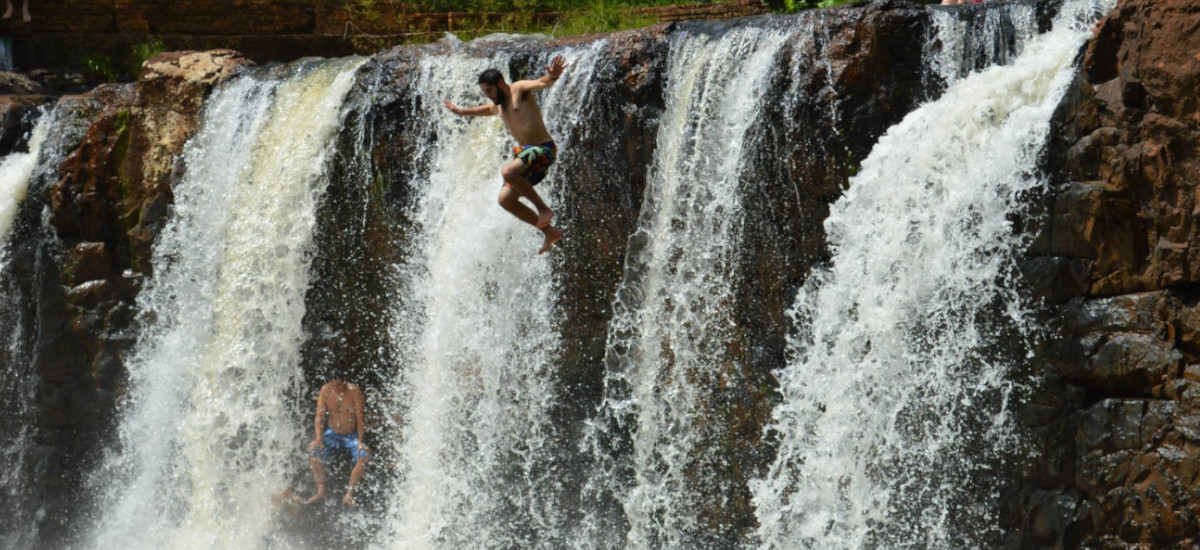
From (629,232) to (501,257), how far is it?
0.98 m

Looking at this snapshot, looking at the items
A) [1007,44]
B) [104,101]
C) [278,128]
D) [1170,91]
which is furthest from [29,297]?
[1170,91]

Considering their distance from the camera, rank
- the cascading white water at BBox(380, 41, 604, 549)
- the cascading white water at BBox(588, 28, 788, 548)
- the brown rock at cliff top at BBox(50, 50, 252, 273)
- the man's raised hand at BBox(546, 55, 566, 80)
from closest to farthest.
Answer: the man's raised hand at BBox(546, 55, 566, 80) → the cascading white water at BBox(588, 28, 788, 548) → the cascading white water at BBox(380, 41, 604, 549) → the brown rock at cliff top at BBox(50, 50, 252, 273)

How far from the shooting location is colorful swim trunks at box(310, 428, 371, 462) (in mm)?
9500

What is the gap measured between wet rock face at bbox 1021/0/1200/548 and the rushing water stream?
24 centimetres

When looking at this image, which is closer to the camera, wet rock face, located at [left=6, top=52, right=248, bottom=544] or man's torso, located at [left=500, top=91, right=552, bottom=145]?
man's torso, located at [left=500, top=91, right=552, bottom=145]

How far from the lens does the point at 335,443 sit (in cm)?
952

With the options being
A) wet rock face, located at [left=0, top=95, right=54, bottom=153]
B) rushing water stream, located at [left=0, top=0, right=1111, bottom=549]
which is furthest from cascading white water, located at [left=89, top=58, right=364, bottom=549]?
wet rock face, located at [left=0, top=95, right=54, bottom=153]

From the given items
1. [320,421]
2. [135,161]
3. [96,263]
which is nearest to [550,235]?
[320,421]

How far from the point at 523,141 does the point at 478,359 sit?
79.1 inches

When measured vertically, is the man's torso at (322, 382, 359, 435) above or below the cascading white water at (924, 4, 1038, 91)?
below

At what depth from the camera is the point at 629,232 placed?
877 cm

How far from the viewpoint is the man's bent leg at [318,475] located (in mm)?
9633

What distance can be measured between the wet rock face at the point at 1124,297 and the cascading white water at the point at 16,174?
28.7 feet

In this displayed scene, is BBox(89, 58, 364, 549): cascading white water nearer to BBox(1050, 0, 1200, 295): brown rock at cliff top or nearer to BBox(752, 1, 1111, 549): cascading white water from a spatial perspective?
BBox(752, 1, 1111, 549): cascading white water
